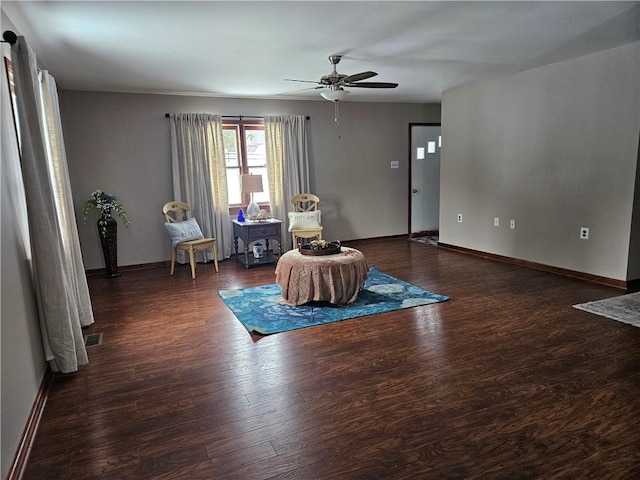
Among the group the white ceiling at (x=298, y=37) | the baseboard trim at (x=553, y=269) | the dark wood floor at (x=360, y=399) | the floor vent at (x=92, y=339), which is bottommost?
the dark wood floor at (x=360, y=399)

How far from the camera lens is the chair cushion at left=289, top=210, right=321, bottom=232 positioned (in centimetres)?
629

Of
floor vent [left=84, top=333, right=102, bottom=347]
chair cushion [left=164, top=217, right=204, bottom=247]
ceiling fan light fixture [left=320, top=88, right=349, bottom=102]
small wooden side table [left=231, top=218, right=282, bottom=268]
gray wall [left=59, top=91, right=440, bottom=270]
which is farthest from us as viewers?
small wooden side table [left=231, top=218, right=282, bottom=268]

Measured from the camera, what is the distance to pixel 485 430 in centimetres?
214

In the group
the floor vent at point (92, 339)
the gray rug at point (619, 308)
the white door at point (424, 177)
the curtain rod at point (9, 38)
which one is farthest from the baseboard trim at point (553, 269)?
the curtain rod at point (9, 38)

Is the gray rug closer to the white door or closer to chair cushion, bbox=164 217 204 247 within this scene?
the white door

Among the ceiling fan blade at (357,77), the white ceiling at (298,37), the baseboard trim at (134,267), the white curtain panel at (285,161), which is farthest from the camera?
the white curtain panel at (285,161)

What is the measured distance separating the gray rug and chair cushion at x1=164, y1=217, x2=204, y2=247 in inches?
176

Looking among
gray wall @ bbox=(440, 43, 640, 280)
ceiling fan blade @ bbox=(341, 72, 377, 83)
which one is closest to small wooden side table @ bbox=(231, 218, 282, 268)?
ceiling fan blade @ bbox=(341, 72, 377, 83)

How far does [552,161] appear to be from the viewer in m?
4.92

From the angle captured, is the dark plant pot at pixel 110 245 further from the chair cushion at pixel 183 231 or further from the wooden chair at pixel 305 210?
the wooden chair at pixel 305 210

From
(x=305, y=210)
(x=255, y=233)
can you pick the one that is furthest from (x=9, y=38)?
(x=305, y=210)

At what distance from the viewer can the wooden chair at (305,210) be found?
6.25 meters

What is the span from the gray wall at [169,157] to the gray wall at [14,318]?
3.10m

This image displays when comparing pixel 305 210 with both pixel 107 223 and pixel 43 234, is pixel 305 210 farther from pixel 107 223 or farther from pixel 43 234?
pixel 43 234
